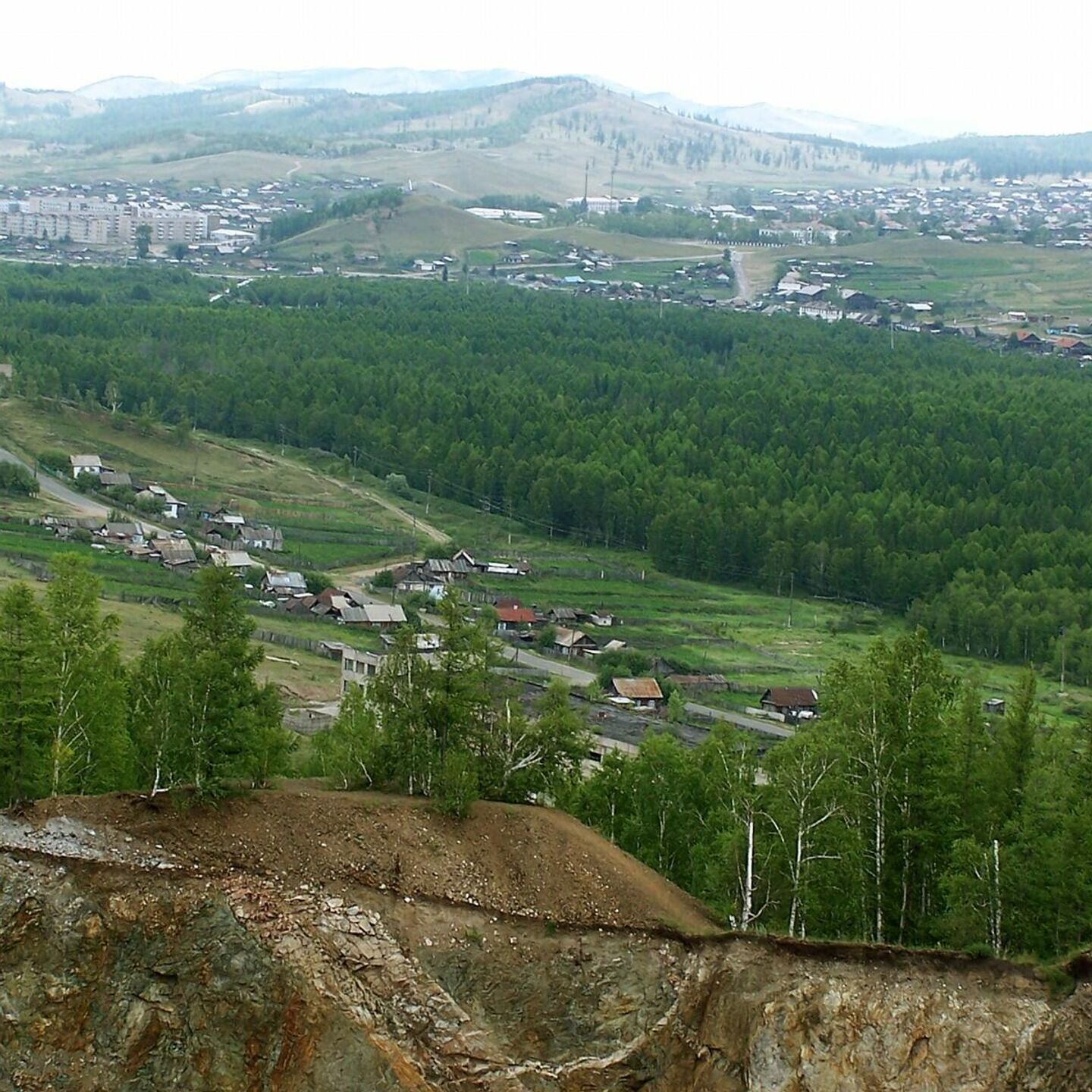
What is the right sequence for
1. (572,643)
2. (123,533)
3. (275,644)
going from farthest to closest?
(123,533) → (572,643) → (275,644)

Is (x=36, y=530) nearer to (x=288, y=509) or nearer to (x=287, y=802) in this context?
(x=288, y=509)

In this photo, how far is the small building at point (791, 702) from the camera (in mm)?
57972

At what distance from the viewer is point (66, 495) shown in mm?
81625

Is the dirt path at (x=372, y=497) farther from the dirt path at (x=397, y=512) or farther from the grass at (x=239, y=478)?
the grass at (x=239, y=478)

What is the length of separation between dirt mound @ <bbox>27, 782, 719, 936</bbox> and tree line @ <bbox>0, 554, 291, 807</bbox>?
0.81m

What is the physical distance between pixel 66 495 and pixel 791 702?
39219mm

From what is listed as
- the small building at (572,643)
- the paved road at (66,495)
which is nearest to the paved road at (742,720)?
the small building at (572,643)

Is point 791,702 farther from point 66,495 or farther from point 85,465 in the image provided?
point 85,465

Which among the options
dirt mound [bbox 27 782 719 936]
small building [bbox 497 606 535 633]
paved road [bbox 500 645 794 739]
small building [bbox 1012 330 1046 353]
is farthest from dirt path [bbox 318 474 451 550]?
small building [bbox 1012 330 1046 353]

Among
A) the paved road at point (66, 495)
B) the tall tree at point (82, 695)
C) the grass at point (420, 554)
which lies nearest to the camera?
the tall tree at point (82, 695)

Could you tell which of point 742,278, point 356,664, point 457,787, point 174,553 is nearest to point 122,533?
point 174,553

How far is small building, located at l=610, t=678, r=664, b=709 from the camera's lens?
2267 inches

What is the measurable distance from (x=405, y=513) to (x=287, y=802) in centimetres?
6308

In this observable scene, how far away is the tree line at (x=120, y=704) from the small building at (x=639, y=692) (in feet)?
88.0
